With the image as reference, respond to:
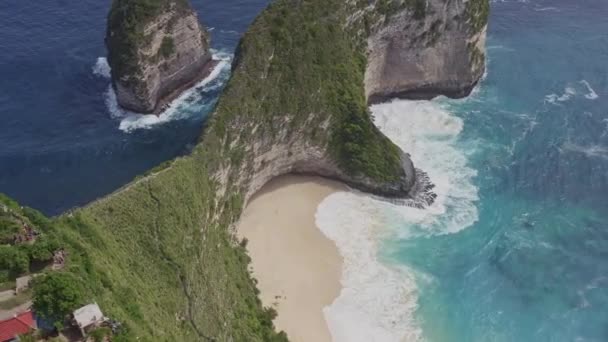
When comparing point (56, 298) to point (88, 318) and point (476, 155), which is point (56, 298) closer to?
point (88, 318)

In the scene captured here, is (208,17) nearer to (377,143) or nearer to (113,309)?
(377,143)

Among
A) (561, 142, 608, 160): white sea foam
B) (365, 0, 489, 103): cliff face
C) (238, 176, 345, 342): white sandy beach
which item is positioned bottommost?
(238, 176, 345, 342): white sandy beach

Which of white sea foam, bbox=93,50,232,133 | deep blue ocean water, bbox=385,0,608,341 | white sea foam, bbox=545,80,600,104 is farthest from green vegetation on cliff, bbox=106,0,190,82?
white sea foam, bbox=545,80,600,104

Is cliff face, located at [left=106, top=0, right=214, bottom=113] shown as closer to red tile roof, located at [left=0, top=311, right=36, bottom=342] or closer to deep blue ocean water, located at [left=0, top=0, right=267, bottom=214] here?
deep blue ocean water, located at [left=0, top=0, right=267, bottom=214]

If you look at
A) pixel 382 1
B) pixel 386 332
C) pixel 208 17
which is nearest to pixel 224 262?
pixel 386 332

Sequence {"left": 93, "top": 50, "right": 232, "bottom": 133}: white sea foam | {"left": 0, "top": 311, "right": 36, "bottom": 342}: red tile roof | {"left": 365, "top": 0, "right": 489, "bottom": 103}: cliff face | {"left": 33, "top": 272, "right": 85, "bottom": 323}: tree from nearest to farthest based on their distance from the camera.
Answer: {"left": 0, "top": 311, "right": 36, "bottom": 342}: red tile roof → {"left": 33, "top": 272, "right": 85, "bottom": 323}: tree → {"left": 93, "top": 50, "right": 232, "bottom": 133}: white sea foam → {"left": 365, "top": 0, "right": 489, "bottom": 103}: cliff face

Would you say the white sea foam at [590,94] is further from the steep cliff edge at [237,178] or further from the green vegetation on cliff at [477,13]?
the steep cliff edge at [237,178]

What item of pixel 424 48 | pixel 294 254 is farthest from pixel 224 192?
pixel 424 48
